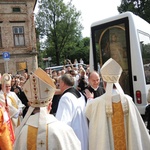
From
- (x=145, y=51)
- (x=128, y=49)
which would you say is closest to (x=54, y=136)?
(x=128, y=49)

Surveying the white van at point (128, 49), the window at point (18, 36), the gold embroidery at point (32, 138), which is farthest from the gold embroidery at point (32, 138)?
the window at point (18, 36)

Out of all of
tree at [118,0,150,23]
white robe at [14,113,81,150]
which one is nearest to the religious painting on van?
white robe at [14,113,81,150]

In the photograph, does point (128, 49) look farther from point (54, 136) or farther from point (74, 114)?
point (54, 136)

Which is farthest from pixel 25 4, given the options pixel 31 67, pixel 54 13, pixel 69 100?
pixel 69 100

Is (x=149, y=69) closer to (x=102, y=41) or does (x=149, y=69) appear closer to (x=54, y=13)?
(x=102, y=41)

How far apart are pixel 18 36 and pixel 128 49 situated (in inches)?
965

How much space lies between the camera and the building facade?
29.4 meters

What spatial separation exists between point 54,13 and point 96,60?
38117mm

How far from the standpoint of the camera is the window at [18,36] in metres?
30.0

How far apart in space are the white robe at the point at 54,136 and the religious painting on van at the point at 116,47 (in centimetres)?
508

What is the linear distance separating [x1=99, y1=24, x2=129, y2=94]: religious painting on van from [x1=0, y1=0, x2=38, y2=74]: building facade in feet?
71.4

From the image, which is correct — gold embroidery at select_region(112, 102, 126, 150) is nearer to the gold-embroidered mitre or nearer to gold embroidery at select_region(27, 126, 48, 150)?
the gold-embroidered mitre

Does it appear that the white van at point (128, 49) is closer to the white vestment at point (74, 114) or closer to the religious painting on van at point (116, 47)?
the religious painting on van at point (116, 47)

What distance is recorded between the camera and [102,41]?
8.12 meters
